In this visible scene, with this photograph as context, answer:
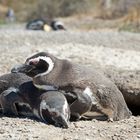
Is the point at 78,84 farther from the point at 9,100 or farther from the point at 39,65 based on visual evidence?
the point at 9,100

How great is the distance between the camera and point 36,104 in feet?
18.4

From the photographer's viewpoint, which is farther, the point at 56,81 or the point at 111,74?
the point at 111,74

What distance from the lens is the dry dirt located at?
509 centimetres

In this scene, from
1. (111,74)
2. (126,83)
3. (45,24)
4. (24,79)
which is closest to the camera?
(24,79)

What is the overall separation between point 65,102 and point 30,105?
0.48 metres

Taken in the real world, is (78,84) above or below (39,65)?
below

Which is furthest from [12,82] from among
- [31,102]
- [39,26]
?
[39,26]

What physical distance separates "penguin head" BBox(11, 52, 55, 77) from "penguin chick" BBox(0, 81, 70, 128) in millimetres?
132

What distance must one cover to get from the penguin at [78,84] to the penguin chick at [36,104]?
0.12 metres

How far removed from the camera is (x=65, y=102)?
5418 mm

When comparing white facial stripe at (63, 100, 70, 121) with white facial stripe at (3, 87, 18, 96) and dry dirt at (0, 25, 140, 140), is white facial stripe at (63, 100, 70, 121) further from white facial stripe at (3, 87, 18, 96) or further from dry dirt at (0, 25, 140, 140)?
white facial stripe at (3, 87, 18, 96)

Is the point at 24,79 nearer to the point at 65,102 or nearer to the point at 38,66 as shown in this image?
the point at 38,66

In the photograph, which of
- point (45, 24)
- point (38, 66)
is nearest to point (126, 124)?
point (38, 66)

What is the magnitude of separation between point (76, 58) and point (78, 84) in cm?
454
